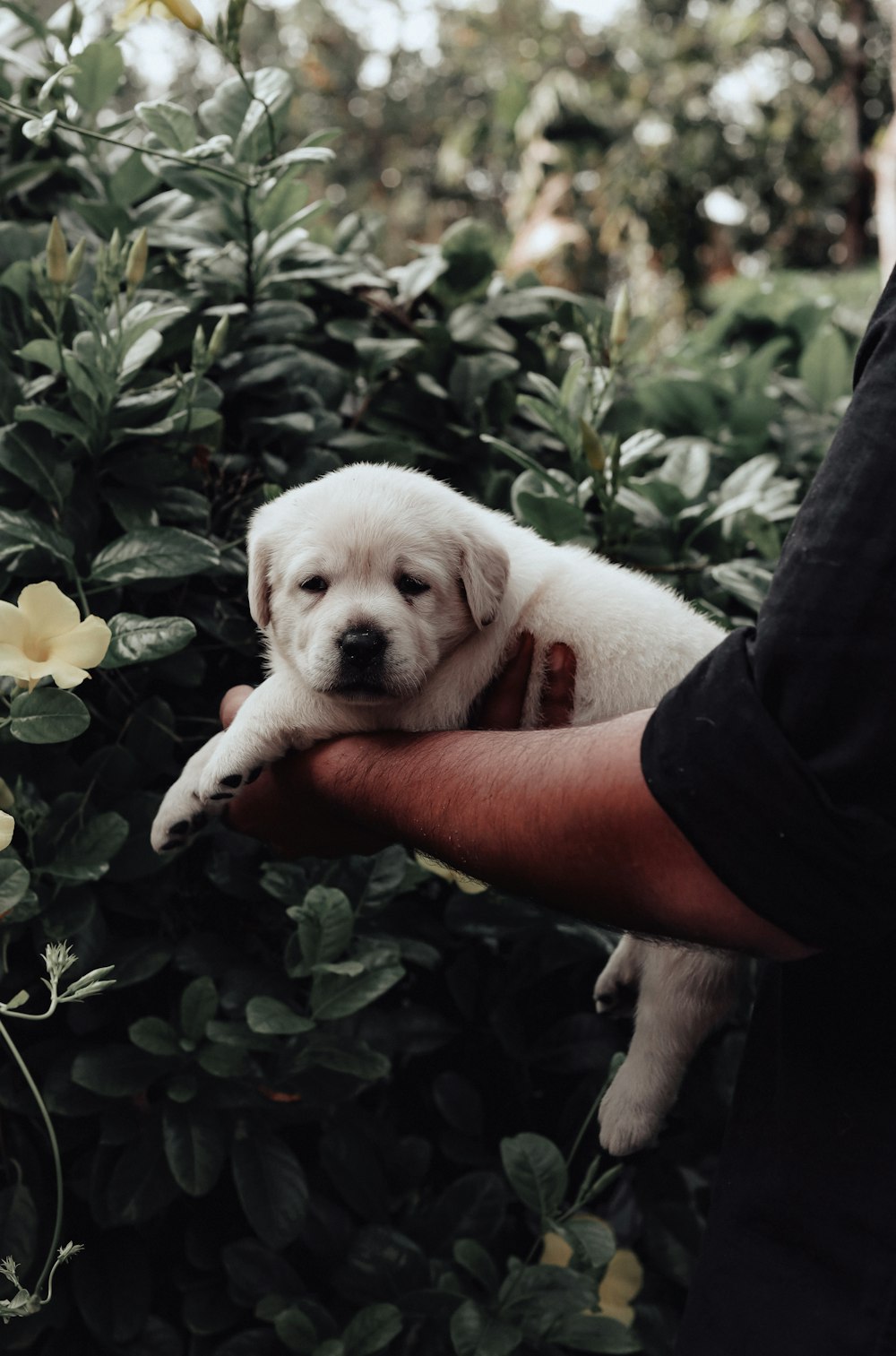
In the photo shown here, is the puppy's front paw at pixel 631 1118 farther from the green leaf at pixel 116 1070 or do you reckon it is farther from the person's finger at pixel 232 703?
the person's finger at pixel 232 703

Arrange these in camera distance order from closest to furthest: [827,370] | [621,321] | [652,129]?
[621,321], [827,370], [652,129]

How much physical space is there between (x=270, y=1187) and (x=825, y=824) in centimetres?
116

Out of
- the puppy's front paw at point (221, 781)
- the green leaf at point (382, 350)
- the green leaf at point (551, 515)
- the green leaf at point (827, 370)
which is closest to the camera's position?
the puppy's front paw at point (221, 781)

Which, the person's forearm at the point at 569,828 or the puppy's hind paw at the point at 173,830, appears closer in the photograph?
the person's forearm at the point at 569,828

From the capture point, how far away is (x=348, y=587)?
1.88 m

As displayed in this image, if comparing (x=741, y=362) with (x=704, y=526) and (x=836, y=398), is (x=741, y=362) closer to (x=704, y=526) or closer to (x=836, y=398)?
(x=836, y=398)

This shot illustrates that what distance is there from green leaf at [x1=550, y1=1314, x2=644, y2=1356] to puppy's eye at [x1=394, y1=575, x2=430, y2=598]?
3.79 feet

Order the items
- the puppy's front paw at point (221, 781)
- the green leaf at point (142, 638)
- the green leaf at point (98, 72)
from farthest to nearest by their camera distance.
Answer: the green leaf at point (98, 72), the puppy's front paw at point (221, 781), the green leaf at point (142, 638)

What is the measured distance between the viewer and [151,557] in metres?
1.71

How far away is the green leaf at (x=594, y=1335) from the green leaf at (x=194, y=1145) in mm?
588

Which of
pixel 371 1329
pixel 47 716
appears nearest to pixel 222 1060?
pixel 371 1329

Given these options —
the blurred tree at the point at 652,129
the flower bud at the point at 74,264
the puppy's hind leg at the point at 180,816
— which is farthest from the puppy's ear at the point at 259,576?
the blurred tree at the point at 652,129

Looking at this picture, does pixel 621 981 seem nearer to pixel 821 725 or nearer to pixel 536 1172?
pixel 536 1172

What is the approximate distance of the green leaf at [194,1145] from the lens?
66.7 inches
